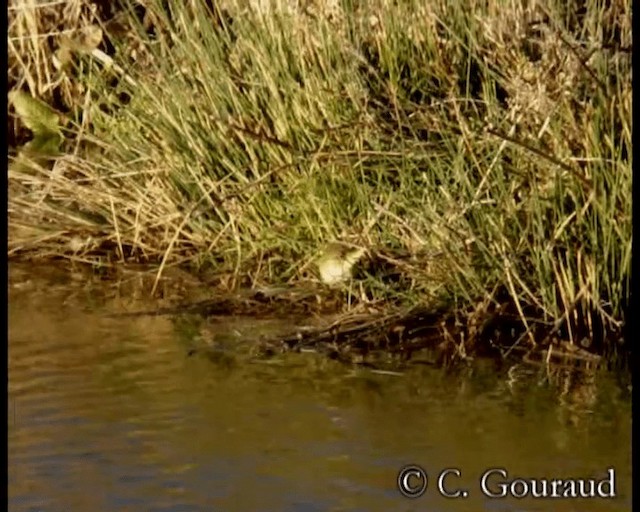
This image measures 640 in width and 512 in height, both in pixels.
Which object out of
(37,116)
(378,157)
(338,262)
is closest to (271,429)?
(338,262)

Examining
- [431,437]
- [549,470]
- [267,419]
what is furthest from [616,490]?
[267,419]

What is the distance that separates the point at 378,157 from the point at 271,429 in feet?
4.42

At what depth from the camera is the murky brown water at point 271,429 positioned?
421 centimetres

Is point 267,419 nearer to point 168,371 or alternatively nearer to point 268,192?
point 168,371

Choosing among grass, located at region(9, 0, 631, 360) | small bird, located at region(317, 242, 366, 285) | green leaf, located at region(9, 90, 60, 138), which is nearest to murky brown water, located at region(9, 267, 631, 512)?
small bird, located at region(317, 242, 366, 285)

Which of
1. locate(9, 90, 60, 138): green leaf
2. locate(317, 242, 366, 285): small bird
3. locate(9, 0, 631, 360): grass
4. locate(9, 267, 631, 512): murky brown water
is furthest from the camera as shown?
locate(9, 90, 60, 138): green leaf

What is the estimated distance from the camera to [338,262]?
552 centimetres

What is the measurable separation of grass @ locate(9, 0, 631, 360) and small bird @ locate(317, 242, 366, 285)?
1.9 inches

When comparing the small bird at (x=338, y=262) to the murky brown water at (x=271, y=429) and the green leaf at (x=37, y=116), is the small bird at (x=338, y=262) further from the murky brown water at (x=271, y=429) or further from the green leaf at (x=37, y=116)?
the green leaf at (x=37, y=116)

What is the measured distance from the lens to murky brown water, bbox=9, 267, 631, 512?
4211 mm

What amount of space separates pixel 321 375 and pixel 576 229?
0.90 metres

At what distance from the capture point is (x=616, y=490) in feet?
13.8

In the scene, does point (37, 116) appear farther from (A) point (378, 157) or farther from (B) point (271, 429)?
(B) point (271, 429)

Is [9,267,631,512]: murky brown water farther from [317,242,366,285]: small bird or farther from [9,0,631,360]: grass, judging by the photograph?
[9,0,631,360]: grass
